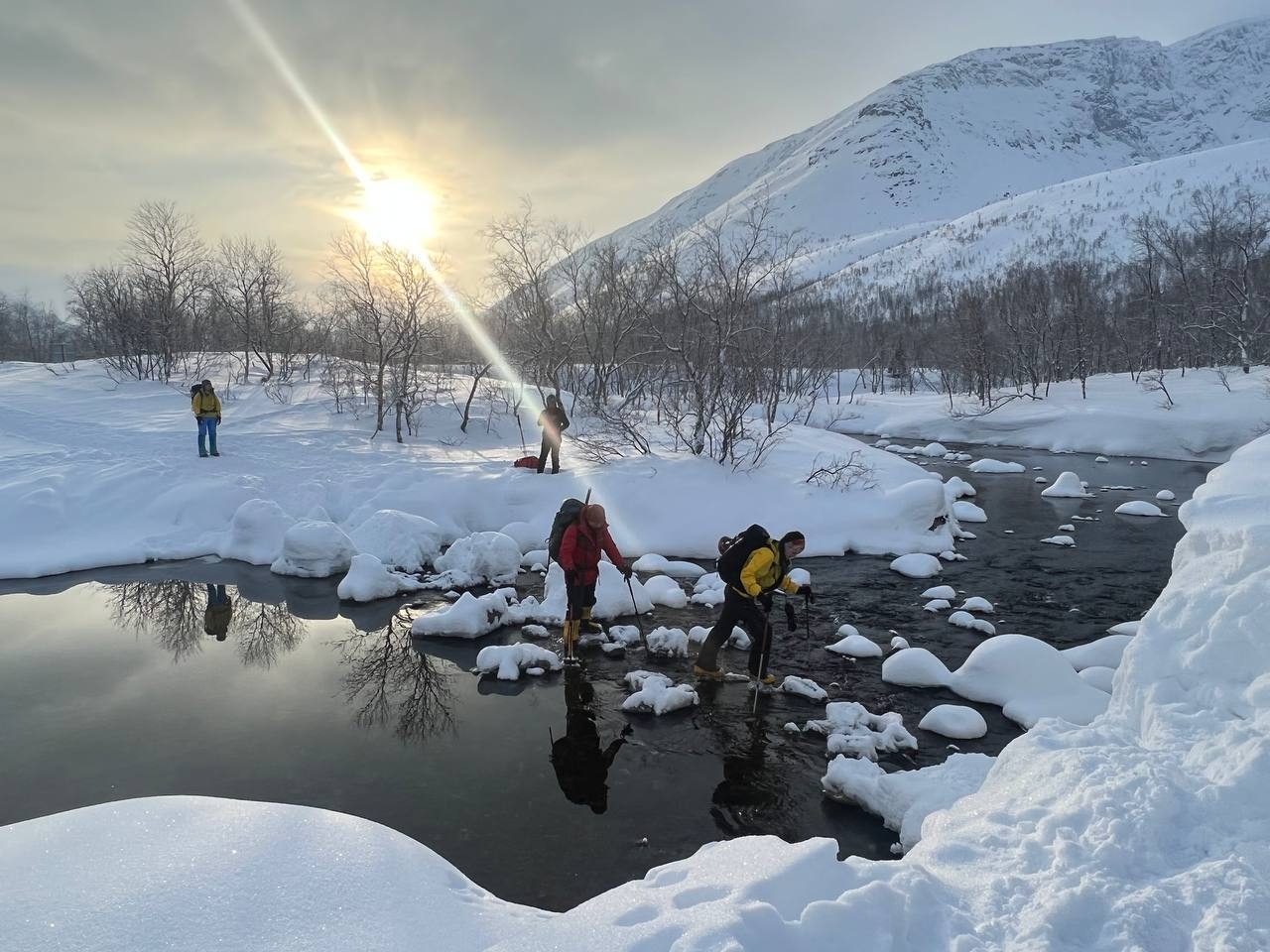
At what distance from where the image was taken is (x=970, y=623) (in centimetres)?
877

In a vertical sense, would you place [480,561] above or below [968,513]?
above

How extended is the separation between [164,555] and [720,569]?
10.5m

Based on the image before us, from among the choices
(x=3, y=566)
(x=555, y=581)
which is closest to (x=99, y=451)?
(x=3, y=566)

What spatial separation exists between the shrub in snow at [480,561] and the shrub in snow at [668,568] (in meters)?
2.09

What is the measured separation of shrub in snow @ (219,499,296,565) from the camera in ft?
39.4

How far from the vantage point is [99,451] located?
52.1 feet

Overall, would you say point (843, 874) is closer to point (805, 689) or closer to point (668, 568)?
point (805, 689)

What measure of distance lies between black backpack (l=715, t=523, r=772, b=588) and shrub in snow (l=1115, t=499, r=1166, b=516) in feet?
43.5

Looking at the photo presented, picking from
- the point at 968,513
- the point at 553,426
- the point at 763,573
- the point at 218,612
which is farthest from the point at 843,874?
the point at 968,513

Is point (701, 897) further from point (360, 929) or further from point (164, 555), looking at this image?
point (164, 555)

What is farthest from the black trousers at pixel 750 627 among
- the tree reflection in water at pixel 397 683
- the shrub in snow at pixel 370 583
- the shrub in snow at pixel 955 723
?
the shrub in snow at pixel 370 583

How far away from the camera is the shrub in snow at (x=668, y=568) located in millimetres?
11344

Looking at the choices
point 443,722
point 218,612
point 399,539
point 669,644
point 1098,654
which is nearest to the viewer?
point 443,722

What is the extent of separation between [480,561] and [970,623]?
7339mm
